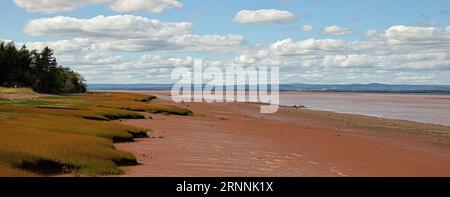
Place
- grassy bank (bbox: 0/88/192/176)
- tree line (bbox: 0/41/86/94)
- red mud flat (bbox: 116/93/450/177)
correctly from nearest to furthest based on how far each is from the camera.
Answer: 1. grassy bank (bbox: 0/88/192/176)
2. red mud flat (bbox: 116/93/450/177)
3. tree line (bbox: 0/41/86/94)

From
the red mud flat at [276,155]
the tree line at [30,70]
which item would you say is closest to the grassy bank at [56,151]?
the red mud flat at [276,155]

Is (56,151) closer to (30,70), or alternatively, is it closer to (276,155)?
(276,155)

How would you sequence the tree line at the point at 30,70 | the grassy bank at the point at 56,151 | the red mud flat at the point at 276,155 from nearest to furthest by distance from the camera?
the grassy bank at the point at 56,151
the red mud flat at the point at 276,155
the tree line at the point at 30,70

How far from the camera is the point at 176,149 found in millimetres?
25391

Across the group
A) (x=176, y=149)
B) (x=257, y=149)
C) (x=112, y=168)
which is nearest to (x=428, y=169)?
(x=257, y=149)

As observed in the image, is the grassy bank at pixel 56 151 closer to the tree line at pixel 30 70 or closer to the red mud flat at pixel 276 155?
the red mud flat at pixel 276 155

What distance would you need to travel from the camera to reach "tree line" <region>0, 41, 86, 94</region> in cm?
10012

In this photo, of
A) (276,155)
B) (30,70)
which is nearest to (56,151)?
(276,155)

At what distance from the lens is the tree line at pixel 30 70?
100125 millimetres

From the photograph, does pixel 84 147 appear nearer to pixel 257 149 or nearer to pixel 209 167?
pixel 209 167

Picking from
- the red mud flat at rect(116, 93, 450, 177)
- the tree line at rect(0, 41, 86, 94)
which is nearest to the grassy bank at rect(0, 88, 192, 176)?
the red mud flat at rect(116, 93, 450, 177)

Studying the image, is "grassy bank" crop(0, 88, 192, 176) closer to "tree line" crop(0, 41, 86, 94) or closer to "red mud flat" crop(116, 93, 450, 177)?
A: "red mud flat" crop(116, 93, 450, 177)
